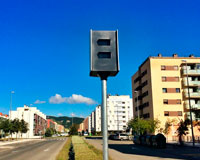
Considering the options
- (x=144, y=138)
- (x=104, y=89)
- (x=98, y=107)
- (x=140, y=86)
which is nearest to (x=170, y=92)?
(x=140, y=86)

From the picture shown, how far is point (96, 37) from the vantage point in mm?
4758

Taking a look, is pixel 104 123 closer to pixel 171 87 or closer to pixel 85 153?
pixel 85 153

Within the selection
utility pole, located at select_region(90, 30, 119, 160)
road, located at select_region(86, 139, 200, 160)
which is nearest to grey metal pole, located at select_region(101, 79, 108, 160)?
utility pole, located at select_region(90, 30, 119, 160)

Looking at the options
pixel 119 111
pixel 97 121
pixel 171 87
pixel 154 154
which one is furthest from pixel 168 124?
pixel 97 121

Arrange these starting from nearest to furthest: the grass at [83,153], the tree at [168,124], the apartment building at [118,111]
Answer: the grass at [83,153] → the tree at [168,124] → the apartment building at [118,111]

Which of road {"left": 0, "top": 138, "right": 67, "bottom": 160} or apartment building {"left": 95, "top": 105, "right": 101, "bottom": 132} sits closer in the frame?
road {"left": 0, "top": 138, "right": 67, "bottom": 160}

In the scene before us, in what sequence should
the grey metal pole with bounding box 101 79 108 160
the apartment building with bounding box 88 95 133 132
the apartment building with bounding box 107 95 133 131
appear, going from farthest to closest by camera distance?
the apartment building with bounding box 107 95 133 131 → the apartment building with bounding box 88 95 133 132 → the grey metal pole with bounding box 101 79 108 160

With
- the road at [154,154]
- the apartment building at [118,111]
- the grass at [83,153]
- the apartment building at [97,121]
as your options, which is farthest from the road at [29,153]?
the apartment building at [97,121]

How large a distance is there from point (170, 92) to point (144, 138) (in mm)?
26149

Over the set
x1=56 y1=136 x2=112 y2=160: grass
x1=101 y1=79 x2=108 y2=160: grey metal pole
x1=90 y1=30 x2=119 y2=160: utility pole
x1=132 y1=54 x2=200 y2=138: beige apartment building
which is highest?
x1=132 y1=54 x2=200 y2=138: beige apartment building

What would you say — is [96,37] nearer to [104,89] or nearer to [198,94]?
[104,89]

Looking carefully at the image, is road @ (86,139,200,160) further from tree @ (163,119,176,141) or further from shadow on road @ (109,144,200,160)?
tree @ (163,119,176,141)

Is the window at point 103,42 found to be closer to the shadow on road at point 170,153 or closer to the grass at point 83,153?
the grass at point 83,153

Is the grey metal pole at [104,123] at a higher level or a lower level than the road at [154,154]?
higher
